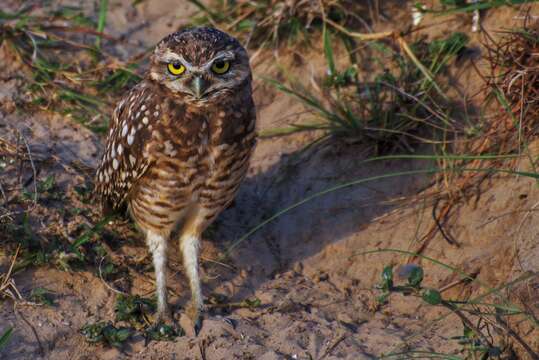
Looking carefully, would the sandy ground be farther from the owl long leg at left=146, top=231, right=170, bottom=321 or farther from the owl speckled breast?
the owl speckled breast

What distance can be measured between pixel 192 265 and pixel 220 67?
1161 millimetres

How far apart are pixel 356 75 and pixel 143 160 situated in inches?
73.6

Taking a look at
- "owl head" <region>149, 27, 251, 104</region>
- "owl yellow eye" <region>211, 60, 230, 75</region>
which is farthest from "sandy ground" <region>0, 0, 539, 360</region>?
"owl yellow eye" <region>211, 60, 230, 75</region>

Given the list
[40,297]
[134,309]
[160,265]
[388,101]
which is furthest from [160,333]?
[388,101]

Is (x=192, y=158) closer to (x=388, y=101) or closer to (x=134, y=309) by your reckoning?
(x=134, y=309)

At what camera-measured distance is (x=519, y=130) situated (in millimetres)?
4047

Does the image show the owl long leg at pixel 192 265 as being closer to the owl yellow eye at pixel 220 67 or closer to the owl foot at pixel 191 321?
the owl foot at pixel 191 321

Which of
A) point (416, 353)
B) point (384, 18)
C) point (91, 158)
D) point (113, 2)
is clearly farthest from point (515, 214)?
point (113, 2)

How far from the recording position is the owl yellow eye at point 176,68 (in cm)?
381

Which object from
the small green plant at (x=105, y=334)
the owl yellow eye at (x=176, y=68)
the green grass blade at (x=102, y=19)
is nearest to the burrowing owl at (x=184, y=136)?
the owl yellow eye at (x=176, y=68)

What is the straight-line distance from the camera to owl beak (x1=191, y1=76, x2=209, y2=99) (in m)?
3.76

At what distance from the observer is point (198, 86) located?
3.76 metres

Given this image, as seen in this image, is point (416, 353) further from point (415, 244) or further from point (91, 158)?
point (91, 158)

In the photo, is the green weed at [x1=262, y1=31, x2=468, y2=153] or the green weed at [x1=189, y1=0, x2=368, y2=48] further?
the green weed at [x1=189, y1=0, x2=368, y2=48]
